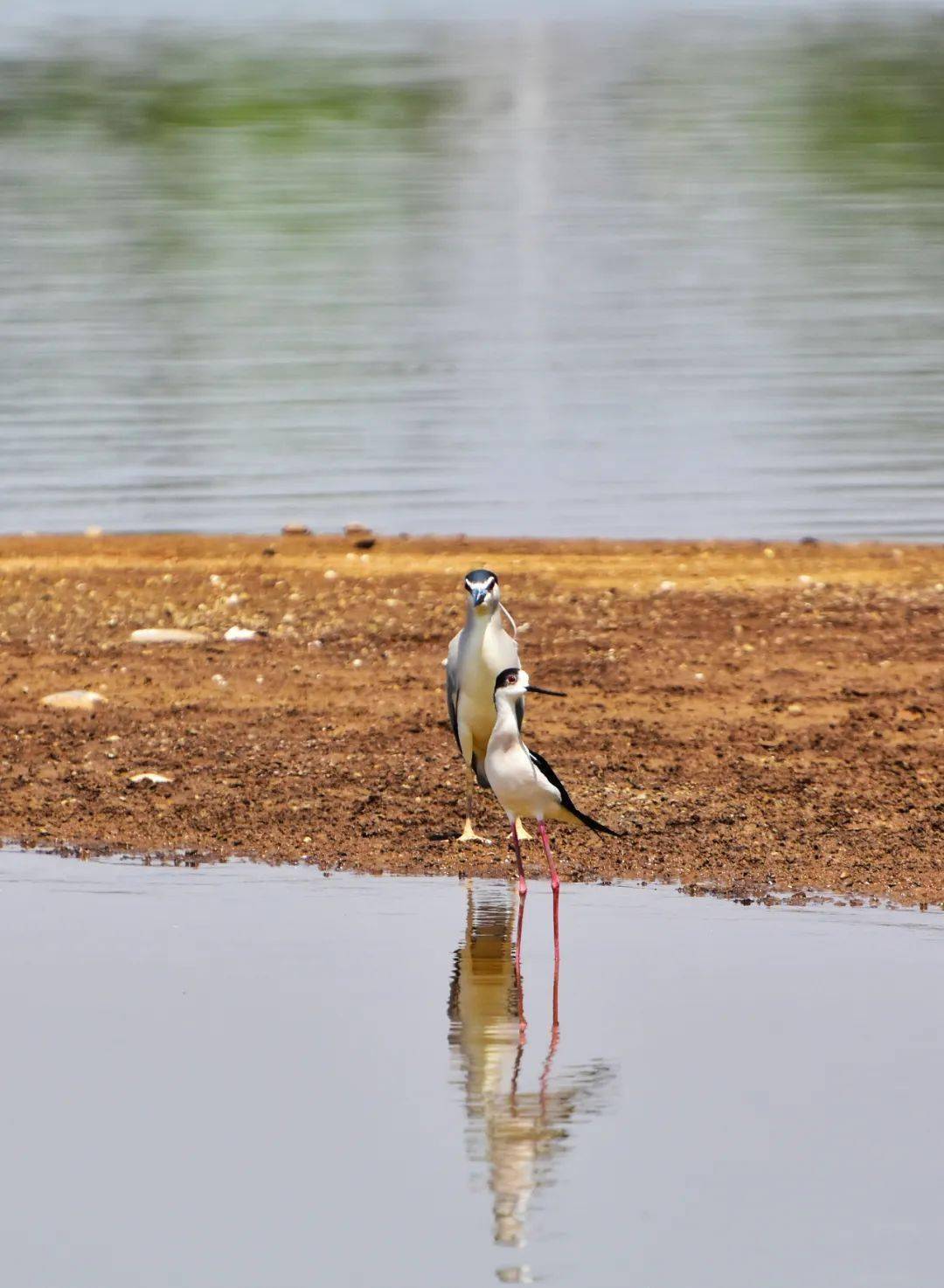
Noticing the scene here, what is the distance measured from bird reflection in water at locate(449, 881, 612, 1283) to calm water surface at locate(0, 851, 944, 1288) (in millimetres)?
14

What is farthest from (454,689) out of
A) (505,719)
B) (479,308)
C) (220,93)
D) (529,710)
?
(220,93)

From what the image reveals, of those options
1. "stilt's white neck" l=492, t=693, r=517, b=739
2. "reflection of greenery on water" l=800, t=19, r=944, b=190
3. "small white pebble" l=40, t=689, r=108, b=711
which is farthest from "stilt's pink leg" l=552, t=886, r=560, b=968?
"reflection of greenery on water" l=800, t=19, r=944, b=190

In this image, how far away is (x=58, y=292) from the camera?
29656mm

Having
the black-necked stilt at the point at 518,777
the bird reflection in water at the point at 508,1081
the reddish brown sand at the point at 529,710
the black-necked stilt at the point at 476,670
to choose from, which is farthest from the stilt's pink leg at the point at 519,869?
the black-necked stilt at the point at 476,670

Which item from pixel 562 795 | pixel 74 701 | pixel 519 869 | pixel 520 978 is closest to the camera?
pixel 520 978

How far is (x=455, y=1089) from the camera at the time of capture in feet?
21.2

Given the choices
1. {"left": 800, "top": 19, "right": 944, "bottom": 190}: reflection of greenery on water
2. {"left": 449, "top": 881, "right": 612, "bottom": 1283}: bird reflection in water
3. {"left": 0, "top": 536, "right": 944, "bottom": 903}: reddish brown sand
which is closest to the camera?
{"left": 449, "top": 881, "right": 612, "bottom": 1283}: bird reflection in water

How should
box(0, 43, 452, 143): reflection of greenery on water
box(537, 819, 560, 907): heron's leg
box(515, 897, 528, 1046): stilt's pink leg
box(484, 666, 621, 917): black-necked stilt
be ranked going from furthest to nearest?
box(0, 43, 452, 143): reflection of greenery on water, box(484, 666, 621, 917): black-necked stilt, box(537, 819, 560, 907): heron's leg, box(515, 897, 528, 1046): stilt's pink leg

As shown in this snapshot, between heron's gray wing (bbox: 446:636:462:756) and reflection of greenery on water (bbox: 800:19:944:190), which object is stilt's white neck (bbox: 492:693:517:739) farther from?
reflection of greenery on water (bbox: 800:19:944:190)

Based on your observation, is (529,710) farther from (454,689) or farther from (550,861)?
(550,861)

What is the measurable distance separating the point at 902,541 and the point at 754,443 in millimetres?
3993

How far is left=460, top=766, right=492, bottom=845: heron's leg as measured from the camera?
9.13 meters

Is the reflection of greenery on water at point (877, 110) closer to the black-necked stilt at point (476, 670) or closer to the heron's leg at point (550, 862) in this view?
the black-necked stilt at point (476, 670)

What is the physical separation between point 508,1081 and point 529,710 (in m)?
4.29
